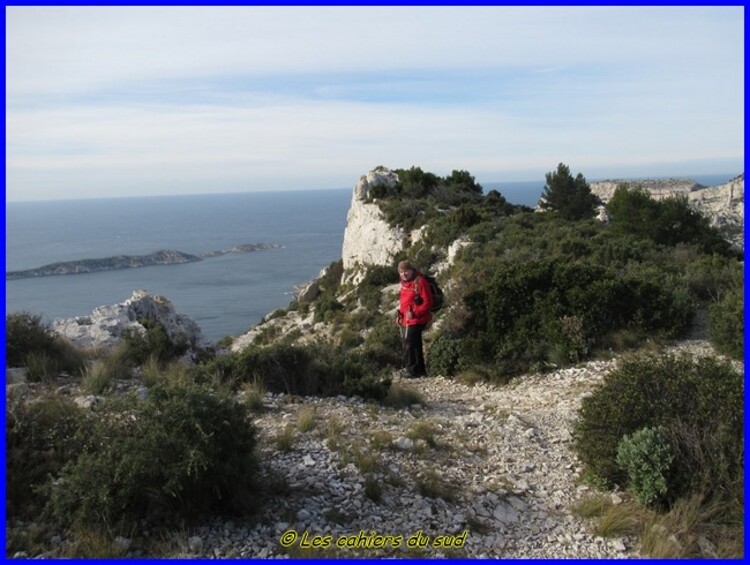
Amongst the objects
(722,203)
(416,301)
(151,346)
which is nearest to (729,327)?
(416,301)

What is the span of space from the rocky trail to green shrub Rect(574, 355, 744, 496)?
46 centimetres

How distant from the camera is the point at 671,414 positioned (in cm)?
613

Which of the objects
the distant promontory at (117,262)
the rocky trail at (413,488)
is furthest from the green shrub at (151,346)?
the distant promontory at (117,262)

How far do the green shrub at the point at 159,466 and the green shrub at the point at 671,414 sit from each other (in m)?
3.49

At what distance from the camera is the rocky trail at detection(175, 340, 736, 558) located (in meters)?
5.05

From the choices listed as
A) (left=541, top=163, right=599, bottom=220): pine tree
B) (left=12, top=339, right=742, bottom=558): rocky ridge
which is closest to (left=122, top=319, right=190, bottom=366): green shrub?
(left=12, top=339, right=742, bottom=558): rocky ridge

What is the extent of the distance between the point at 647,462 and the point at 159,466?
14.1ft

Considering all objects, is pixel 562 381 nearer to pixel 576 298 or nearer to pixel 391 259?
pixel 576 298

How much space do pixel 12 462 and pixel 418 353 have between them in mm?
7912

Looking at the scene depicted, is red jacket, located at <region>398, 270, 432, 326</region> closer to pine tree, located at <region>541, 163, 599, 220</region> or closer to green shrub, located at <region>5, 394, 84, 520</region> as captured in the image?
green shrub, located at <region>5, 394, 84, 520</region>

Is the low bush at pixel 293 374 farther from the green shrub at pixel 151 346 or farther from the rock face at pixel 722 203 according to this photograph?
the rock face at pixel 722 203

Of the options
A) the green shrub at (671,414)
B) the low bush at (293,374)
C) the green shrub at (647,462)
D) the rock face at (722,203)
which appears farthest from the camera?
the rock face at (722,203)

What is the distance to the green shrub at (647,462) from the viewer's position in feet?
18.2

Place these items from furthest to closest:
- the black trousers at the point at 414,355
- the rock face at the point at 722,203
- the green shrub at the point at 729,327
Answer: the rock face at the point at 722,203, the black trousers at the point at 414,355, the green shrub at the point at 729,327
